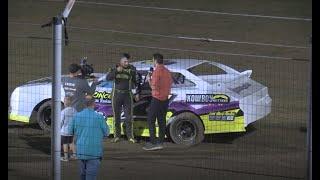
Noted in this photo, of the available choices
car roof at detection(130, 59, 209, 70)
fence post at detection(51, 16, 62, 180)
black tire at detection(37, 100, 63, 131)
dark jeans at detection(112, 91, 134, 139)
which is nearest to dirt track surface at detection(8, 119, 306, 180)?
black tire at detection(37, 100, 63, 131)

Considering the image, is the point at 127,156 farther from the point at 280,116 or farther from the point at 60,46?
the point at 60,46

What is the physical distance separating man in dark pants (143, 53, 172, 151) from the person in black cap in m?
1.27

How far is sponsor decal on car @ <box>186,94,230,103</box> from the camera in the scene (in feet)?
34.8

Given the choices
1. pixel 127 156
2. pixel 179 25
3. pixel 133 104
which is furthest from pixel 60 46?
pixel 179 25

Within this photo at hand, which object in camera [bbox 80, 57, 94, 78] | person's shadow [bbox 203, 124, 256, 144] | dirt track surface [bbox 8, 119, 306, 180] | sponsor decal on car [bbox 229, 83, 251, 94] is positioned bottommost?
dirt track surface [bbox 8, 119, 306, 180]

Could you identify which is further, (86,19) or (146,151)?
(86,19)

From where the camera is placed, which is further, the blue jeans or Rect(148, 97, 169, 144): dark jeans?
Rect(148, 97, 169, 144): dark jeans

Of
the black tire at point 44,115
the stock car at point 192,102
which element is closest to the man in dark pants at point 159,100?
the stock car at point 192,102

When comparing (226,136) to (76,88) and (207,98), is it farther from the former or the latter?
(76,88)

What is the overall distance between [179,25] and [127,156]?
945 centimetres

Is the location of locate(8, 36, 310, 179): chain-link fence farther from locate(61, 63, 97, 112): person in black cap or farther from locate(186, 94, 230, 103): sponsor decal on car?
locate(61, 63, 97, 112): person in black cap

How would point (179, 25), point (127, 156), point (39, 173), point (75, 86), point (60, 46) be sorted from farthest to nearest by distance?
point (179, 25) → point (127, 156) → point (75, 86) → point (39, 173) → point (60, 46)

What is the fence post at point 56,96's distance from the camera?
6438 millimetres

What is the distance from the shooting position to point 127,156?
995 cm
